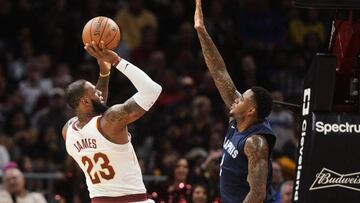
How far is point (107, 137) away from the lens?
29.7 ft

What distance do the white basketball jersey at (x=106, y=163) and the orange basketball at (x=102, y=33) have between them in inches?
30.0

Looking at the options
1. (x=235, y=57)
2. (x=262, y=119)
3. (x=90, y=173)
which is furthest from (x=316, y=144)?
(x=235, y=57)

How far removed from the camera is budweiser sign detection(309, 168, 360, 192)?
849 cm

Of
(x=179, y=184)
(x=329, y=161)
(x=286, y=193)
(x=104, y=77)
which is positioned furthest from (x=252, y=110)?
(x=179, y=184)

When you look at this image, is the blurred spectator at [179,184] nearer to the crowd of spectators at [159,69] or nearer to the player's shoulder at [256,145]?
the crowd of spectators at [159,69]

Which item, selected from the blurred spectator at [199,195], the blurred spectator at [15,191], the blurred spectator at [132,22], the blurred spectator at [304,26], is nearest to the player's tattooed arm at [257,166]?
the blurred spectator at [199,195]

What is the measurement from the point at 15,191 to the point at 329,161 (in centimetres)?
596

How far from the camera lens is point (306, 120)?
28.3 feet

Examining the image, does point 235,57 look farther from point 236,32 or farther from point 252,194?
point 252,194

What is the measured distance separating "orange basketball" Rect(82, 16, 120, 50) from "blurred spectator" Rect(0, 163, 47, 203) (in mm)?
Result: 4349

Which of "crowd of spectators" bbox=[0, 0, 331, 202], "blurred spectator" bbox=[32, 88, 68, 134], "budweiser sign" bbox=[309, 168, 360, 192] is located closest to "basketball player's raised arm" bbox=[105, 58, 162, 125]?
"budweiser sign" bbox=[309, 168, 360, 192]

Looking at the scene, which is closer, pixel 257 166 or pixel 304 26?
pixel 257 166

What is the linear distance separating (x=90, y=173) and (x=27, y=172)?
571cm

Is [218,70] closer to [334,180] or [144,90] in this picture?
[144,90]
